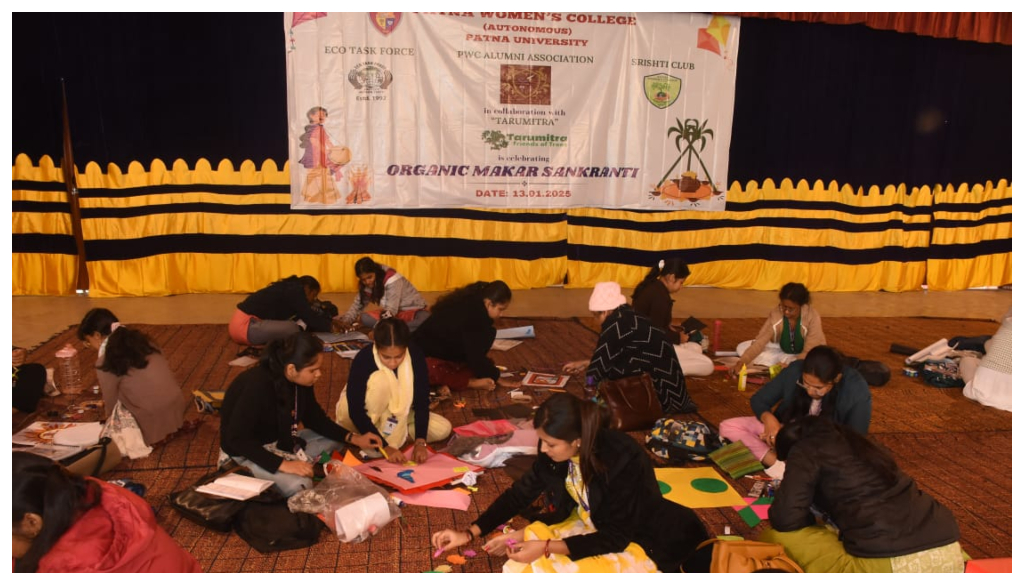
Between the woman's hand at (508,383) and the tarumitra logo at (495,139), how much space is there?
3424 millimetres

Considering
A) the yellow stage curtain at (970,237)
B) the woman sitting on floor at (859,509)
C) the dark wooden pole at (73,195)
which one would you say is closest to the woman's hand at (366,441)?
the woman sitting on floor at (859,509)

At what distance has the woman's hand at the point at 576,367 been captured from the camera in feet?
17.4

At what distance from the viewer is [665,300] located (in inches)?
208

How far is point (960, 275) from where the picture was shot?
383 inches

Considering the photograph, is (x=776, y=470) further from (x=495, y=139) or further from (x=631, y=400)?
(x=495, y=139)

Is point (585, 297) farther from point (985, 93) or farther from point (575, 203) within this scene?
point (985, 93)

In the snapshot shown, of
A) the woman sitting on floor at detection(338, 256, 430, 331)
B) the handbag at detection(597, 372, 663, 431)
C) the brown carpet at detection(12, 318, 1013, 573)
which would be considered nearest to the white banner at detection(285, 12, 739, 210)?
the woman sitting on floor at detection(338, 256, 430, 331)

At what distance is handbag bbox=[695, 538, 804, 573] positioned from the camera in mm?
2336

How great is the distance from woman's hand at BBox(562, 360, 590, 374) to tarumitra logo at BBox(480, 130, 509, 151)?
129 inches

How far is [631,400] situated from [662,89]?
4903mm

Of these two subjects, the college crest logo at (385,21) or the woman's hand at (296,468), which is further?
the college crest logo at (385,21)

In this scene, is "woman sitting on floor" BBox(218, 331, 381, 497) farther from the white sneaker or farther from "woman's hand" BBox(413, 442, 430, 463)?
the white sneaker

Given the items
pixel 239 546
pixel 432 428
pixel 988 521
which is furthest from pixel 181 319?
pixel 988 521

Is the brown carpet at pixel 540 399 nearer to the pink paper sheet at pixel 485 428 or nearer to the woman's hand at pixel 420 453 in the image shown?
the pink paper sheet at pixel 485 428
